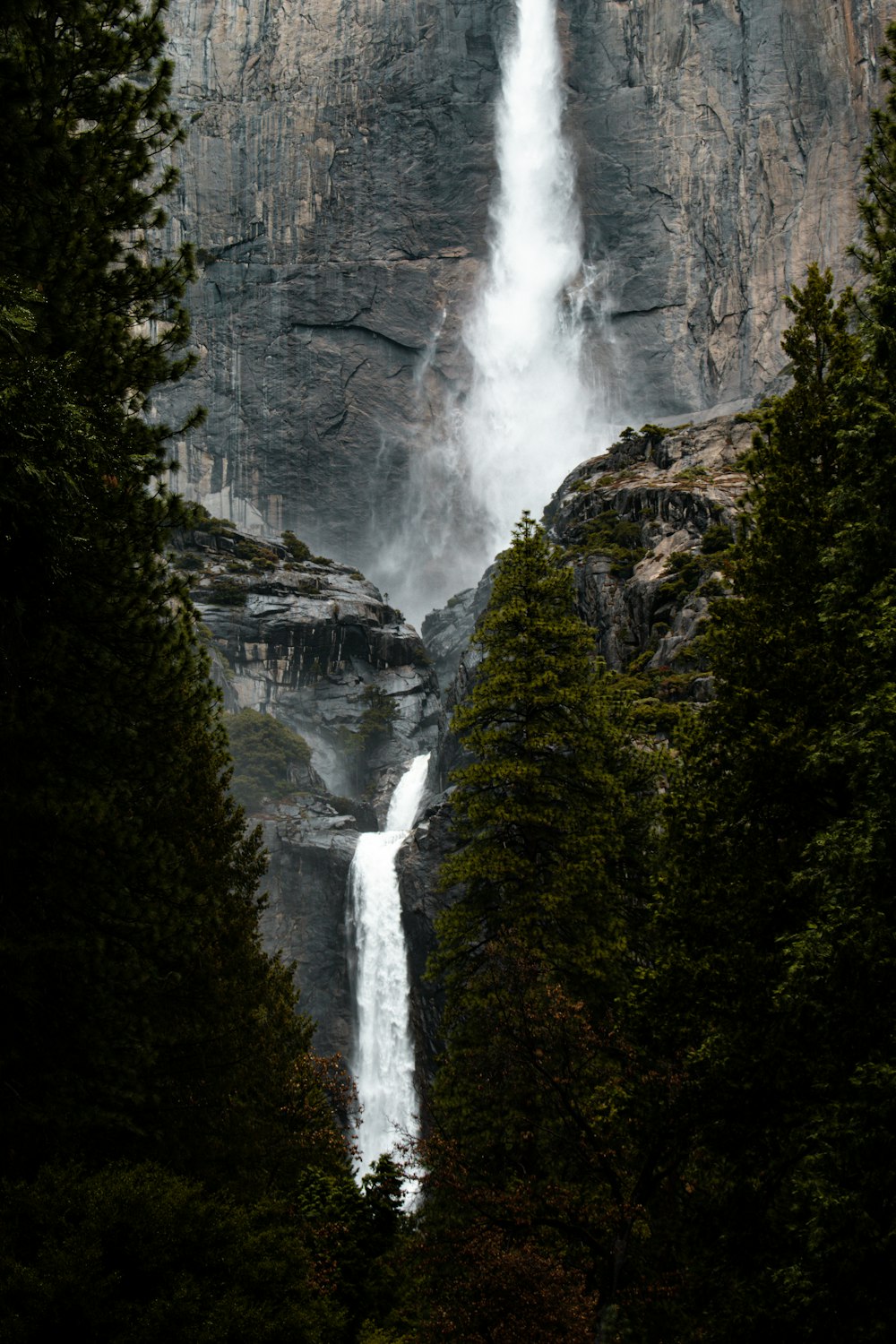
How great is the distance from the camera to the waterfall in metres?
40.2

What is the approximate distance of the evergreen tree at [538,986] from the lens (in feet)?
33.4

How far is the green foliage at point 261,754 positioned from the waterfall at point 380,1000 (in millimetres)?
8294

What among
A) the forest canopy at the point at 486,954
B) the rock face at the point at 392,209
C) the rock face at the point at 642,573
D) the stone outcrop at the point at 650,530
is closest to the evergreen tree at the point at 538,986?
the forest canopy at the point at 486,954

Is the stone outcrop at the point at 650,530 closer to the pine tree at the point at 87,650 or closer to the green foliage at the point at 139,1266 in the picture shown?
the pine tree at the point at 87,650

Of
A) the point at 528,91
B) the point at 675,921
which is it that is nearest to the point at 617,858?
the point at 675,921

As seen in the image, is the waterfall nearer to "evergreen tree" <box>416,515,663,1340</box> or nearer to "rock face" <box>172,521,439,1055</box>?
"rock face" <box>172,521,439,1055</box>

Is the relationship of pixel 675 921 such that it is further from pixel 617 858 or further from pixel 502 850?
pixel 617 858

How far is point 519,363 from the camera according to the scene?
9362 cm

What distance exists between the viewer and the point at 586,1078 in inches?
439

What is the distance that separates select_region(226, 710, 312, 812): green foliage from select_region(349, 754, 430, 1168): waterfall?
8294 millimetres

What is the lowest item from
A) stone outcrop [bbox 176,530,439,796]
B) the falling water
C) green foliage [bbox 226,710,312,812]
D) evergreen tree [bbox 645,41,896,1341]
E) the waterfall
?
the waterfall

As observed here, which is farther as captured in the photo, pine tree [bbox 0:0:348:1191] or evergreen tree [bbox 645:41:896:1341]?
pine tree [bbox 0:0:348:1191]

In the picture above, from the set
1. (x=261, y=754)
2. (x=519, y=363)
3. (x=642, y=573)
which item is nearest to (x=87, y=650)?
(x=642, y=573)

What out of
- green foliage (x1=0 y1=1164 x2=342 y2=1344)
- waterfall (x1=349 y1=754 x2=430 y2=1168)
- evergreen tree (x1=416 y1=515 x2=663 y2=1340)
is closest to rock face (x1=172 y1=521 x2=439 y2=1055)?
waterfall (x1=349 y1=754 x2=430 y2=1168)
